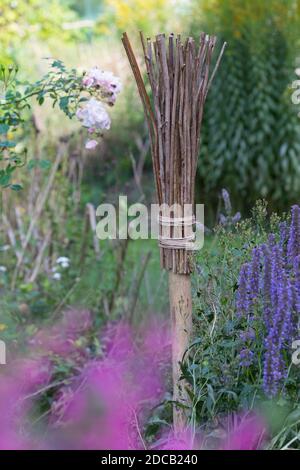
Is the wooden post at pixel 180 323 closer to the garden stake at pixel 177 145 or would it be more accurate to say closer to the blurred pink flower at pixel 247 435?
the garden stake at pixel 177 145

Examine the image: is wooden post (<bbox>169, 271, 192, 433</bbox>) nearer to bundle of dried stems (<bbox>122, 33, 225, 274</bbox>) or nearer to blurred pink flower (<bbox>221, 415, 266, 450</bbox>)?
bundle of dried stems (<bbox>122, 33, 225, 274</bbox>)

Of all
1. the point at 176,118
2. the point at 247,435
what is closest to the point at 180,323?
the point at 247,435

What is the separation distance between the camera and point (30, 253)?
421cm

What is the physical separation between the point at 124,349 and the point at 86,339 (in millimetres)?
210

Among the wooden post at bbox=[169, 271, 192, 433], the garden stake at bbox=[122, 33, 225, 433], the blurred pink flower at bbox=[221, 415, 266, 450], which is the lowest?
the blurred pink flower at bbox=[221, 415, 266, 450]

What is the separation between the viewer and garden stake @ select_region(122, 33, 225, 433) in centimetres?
202

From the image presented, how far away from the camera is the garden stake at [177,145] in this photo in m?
2.02

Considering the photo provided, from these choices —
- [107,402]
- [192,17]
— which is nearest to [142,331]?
[107,402]

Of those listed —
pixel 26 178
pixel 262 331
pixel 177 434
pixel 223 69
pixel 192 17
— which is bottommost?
pixel 177 434

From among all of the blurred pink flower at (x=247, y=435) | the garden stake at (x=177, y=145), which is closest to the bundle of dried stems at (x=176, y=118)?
the garden stake at (x=177, y=145)

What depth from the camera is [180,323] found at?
2121 mm

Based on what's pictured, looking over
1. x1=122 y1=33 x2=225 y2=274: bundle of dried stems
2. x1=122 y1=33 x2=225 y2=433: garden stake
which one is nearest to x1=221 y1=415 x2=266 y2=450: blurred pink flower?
x1=122 y1=33 x2=225 y2=433: garden stake

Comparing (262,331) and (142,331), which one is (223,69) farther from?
(262,331)

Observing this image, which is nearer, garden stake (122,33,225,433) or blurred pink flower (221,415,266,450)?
blurred pink flower (221,415,266,450)
